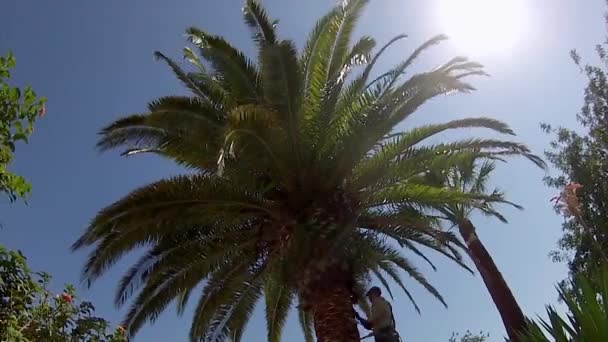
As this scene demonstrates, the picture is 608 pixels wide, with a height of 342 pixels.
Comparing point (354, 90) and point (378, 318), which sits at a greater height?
point (354, 90)

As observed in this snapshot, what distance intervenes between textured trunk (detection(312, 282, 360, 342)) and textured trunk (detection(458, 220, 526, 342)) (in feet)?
10.9

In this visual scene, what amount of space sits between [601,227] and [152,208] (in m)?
10.9

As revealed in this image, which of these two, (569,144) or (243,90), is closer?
(243,90)

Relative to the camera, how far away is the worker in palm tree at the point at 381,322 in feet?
30.6

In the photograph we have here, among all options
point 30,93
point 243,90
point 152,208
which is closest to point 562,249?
point 243,90

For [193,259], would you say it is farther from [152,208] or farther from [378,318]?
[378,318]

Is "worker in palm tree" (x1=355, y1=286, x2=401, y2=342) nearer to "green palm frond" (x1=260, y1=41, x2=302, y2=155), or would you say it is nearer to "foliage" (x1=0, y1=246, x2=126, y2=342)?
"green palm frond" (x1=260, y1=41, x2=302, y2=155)

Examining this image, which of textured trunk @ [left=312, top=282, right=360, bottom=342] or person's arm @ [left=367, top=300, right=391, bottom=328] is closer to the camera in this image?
textured trunk @ [left=312, top=282, right=360, bottom=342]

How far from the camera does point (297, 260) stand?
31.3 feet

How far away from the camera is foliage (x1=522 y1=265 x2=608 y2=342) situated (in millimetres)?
4641

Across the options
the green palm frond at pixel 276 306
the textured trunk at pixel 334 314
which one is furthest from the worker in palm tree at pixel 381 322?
the green palm frond at pixel 276 306

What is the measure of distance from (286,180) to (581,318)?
5.80 metres

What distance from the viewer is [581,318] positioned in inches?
186

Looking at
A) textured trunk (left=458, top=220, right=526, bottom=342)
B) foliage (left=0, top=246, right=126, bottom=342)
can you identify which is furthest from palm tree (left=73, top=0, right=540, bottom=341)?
foliage (left=0, top=246, right=126, bottom=342)
